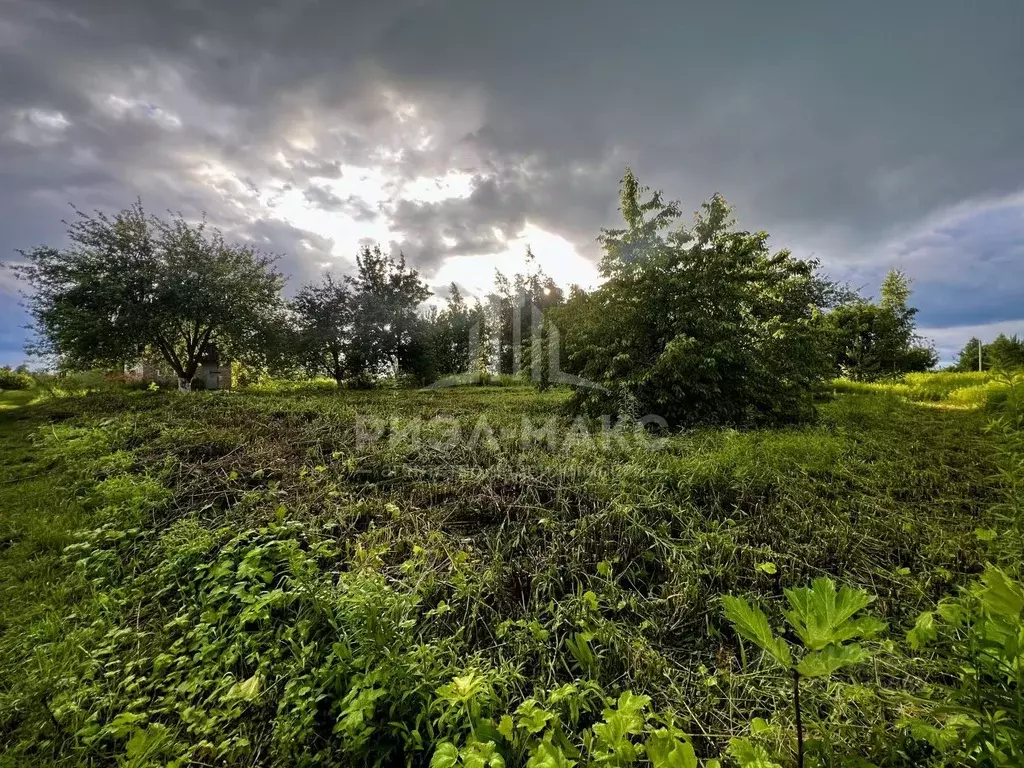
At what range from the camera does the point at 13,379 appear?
417 inches

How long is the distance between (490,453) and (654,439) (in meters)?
1.77

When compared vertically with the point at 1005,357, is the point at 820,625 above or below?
below

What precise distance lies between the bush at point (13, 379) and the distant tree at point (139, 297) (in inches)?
49.6

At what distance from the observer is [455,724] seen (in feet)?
4.26

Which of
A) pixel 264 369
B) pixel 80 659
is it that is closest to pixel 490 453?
pixel 80 659

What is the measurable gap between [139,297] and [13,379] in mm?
4626

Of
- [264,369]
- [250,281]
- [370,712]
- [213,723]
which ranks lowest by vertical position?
[213,723]

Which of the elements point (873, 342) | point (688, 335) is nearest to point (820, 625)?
point (688, 335)

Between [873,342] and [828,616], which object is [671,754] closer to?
[828,616]

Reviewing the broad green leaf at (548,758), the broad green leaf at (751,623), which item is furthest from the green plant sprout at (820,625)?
the broad green leaf at (548,758)

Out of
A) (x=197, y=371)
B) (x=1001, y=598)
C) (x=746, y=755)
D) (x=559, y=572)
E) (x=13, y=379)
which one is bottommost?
(x=559, y=572)

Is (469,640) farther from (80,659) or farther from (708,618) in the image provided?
(80,659)

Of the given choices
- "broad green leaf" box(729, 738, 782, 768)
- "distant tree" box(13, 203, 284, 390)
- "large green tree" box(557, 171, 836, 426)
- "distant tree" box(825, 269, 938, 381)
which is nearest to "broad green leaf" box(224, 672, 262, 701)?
"broad green leaf" box(729, 738, 782, 768)

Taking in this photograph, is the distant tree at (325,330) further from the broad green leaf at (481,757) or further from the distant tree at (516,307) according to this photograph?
the broad green leaf at (481,757)
